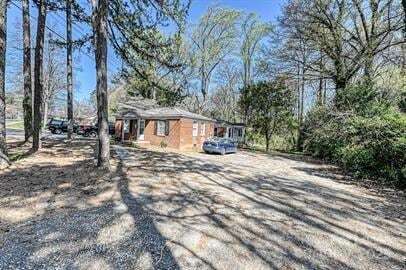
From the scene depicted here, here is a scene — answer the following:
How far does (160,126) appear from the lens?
26.3 meters

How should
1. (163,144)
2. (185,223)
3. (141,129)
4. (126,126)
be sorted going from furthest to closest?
(126,126) < (141,129) < (163,144) < (185,223)

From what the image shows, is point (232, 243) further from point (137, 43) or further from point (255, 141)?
point (255, 141)

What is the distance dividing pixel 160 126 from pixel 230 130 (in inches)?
503

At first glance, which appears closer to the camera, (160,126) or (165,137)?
(165,137)

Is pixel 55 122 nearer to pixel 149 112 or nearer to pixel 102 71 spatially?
pixel 149 112

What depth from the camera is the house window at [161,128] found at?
85.5 feet

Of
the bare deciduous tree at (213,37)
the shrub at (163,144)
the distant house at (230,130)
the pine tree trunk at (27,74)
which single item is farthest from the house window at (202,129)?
the pine tree trunk at (27,74)

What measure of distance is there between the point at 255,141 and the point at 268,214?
29112 mm

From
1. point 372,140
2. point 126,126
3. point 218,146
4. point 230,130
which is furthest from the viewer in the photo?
point 230,130

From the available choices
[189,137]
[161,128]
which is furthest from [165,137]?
[189,137]

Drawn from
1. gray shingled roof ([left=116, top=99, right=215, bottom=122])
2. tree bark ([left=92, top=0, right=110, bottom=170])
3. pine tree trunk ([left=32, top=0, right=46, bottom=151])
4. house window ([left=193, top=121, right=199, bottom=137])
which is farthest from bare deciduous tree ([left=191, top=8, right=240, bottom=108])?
tree bark ([left=92, top=0, right=110, bottom=170])

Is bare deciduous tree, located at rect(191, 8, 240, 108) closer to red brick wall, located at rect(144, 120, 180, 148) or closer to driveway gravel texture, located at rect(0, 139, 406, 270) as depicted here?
red brick wall, located at rect(144, 120, 180, 148)

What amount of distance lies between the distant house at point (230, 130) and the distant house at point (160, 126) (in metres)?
5.27

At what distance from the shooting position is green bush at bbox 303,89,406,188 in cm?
1198
